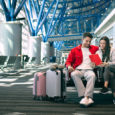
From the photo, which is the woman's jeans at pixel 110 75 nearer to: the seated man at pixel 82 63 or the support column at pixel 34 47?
the seated man at pixel 82 63

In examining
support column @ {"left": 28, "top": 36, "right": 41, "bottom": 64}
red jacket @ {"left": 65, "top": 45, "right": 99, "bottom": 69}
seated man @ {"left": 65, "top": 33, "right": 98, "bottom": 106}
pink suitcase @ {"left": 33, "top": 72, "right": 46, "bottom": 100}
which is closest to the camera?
seated man @ {"left": 65, "top": 33, "right": 98, "bottom": 106}

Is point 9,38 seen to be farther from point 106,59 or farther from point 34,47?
point 34,47

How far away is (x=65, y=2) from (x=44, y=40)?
914 centimetres

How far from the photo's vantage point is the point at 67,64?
4.99 meters

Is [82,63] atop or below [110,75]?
atop

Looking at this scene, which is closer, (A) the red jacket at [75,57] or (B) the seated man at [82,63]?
(B) the seated man at [82,63]

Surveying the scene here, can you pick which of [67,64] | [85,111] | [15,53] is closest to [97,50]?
[67,64]

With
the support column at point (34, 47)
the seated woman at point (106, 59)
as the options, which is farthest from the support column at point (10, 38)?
the support column at point (34, 47)

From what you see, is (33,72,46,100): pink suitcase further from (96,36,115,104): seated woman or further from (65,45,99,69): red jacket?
(96,36,115,104): seated woman

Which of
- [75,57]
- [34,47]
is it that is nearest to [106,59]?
[75,57]

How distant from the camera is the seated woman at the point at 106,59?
4736mm

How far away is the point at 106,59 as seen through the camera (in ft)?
16.6

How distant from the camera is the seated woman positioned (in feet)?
15.5

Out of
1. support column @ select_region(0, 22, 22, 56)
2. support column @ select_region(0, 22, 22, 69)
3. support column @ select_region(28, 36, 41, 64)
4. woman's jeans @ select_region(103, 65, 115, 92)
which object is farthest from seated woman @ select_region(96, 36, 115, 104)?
support column @ select_region(28, 36, 41, 64)
